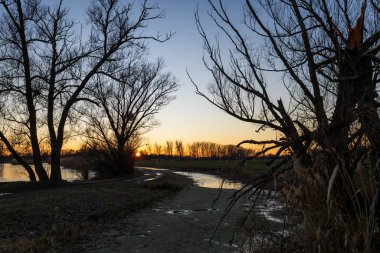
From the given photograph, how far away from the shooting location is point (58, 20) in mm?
23172

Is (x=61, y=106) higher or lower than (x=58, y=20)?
lower

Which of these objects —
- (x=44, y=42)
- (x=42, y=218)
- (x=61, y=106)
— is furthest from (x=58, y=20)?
(x=42, y=218)

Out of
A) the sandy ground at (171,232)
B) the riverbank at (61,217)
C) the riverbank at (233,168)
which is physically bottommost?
the sandy ground at (171,232)

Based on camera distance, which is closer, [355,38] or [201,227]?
[355,38]

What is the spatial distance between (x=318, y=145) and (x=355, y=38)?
1449 mm

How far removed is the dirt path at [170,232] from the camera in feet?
27.3

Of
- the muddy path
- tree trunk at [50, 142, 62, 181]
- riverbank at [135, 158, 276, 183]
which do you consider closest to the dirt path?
the muddy path

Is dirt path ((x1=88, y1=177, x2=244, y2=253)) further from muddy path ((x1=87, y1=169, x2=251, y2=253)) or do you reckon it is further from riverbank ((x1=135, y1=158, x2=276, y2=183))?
riverbank ((x1=135, y1=158, x2=276, y2=183))

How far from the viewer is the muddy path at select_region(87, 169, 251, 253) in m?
8.32

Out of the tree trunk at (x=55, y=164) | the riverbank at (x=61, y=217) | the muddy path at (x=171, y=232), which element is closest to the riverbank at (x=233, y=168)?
the muddy path at (x=171, y=232)

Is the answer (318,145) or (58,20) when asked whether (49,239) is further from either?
(58,20)

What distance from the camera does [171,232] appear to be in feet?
32.7

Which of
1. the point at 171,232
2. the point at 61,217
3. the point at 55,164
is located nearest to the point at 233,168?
the point at 171,232

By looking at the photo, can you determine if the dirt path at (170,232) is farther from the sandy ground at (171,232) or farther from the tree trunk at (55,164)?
the tree trunk at (55,164)
